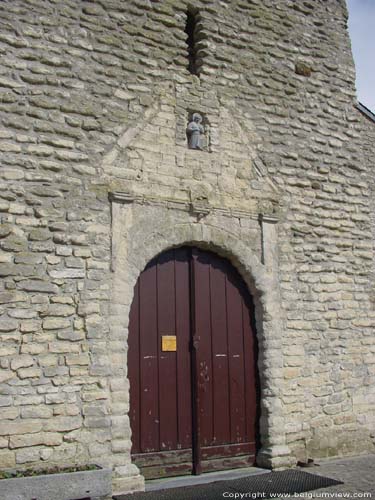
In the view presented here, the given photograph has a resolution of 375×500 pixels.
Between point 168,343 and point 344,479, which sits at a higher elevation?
Answer: point 168,343

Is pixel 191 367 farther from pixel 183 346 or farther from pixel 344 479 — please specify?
pixel 344 479

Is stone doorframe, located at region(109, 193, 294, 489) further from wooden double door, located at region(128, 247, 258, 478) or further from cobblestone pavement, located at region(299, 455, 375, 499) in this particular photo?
cobblestone pavement, located at region(299, 455, 375, 499)

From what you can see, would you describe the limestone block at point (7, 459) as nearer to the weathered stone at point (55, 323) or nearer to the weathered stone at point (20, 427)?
the weathered stone at point (20, 427)

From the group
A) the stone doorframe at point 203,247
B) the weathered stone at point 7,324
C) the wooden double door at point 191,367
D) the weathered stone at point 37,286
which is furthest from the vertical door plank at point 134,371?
the weathered stone at point 7,324

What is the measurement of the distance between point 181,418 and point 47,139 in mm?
2935

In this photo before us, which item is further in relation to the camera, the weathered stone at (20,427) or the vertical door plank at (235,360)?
the vertical door plank at (235,360)

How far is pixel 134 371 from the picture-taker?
5379 millimetres

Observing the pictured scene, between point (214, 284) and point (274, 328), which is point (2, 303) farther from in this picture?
point (274, 328)

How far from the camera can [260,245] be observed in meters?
6.22

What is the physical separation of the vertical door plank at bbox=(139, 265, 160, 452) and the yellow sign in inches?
2.6

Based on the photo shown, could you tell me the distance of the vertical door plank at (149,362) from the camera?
17.6ft

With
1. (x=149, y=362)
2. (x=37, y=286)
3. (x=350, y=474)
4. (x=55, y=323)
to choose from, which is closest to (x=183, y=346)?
(x=149, y=362)

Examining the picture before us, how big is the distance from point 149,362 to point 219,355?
0.81 meters

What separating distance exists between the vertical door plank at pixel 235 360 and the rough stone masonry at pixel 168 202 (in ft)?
0.69
